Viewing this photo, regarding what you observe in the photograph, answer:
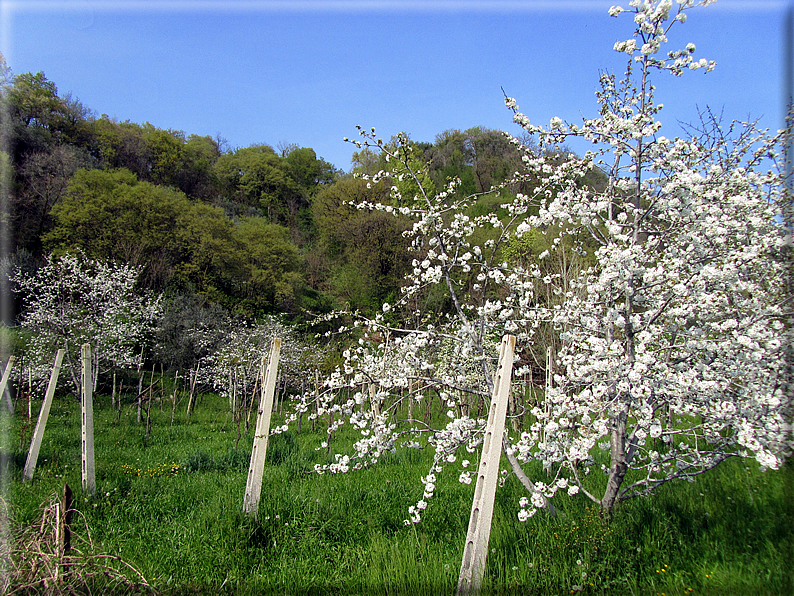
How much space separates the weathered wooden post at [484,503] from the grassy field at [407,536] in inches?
11.9

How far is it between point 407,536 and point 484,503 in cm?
146

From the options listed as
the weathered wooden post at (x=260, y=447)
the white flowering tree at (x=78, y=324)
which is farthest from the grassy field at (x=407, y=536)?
the white flowering tree at (x=78, y=324)

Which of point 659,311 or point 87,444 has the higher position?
point 659,311

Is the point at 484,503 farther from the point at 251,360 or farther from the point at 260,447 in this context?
the point at 251,360

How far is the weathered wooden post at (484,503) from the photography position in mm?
2660

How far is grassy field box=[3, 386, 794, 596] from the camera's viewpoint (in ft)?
9.84

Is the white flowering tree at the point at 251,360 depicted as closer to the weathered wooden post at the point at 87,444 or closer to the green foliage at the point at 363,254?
the green foliage at the point at 363,254

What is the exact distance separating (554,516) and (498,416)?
4.99 feet

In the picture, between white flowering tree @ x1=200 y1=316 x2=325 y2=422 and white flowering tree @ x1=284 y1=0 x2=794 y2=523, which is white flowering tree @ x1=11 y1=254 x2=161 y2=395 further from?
white flowering tree @ x1=284 y1=0 x2=794 y2=523

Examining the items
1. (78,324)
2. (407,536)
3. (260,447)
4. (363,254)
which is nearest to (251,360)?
(78,324)

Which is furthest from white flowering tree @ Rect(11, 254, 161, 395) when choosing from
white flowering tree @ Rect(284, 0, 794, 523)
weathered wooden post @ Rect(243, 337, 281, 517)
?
white flowering tree @ Rect(284, 0, 794, 523)

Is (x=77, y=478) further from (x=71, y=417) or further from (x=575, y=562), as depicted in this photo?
(x=71, y=417)

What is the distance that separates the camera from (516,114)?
13.5ft

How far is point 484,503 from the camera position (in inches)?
106
